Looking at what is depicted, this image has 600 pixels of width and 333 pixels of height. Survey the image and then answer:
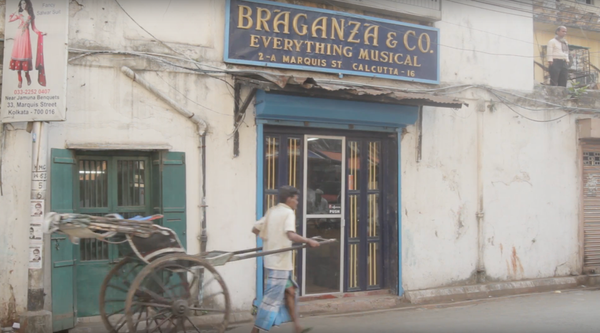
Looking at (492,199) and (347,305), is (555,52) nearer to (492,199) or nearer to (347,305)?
A: (492,199)

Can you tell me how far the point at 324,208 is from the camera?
7.52 metres

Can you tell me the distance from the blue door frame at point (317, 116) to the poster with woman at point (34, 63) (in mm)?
2301

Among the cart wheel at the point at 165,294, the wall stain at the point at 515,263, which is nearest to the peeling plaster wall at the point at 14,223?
the cart wheel at the point at 165,294

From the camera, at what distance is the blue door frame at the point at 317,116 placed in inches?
264

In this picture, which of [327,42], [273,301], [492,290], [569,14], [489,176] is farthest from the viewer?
[569,14]

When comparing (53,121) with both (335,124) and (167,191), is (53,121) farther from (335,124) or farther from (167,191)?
(335,124)

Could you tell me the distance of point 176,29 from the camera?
6.53 metres

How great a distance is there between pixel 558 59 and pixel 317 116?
16.7 feet

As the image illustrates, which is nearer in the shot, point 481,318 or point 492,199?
point 481,318

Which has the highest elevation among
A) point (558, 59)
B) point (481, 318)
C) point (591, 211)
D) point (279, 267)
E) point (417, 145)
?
point (558, 59)

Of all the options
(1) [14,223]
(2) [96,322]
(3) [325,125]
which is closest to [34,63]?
(1) [14,223]

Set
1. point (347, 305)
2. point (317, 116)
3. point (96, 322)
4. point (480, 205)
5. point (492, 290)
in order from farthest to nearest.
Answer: point (480, 205) < point (492, 290) < point (347, 305) < point (317, 116) < point (96, 322)

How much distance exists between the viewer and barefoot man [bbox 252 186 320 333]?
5098 mm

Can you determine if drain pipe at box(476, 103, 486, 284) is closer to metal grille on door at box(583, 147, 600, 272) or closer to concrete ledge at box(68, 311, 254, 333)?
metal grille on door at box(583, 147, 600, 272)
